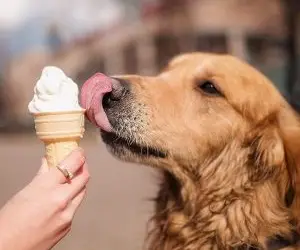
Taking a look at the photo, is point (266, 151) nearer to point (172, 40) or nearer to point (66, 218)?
point (66, 218)

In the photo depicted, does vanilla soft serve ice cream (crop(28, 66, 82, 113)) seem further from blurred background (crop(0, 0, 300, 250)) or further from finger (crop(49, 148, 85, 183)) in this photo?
blurred background (crop(0, 0, 300, 250))

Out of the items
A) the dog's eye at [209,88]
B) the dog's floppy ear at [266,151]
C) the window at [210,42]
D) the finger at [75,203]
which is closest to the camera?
the finger at [75,203]

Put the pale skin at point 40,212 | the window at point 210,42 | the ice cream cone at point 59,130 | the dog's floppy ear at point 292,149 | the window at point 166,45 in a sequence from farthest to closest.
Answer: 1. the window at point 166,45
2. the window at point 210,42
3. the dog's floppy ear at point 292,149
4. the ice cream cone at point 59,130
5. the pale skin at point 40,212

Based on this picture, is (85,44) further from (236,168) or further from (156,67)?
(236,168)

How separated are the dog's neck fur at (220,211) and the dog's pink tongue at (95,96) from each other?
0.53 m

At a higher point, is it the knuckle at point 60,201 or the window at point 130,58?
the knuckle at point 60,201

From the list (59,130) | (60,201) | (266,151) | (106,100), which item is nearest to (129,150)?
(106,100)

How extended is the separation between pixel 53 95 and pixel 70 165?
11.6 inches

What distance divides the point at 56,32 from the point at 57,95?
9.63m

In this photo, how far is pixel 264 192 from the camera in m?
2.94

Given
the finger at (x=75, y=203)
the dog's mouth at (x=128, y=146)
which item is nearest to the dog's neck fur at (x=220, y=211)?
the dog's mouth at (x=128, y=146)

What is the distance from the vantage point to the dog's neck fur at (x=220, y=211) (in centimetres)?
289

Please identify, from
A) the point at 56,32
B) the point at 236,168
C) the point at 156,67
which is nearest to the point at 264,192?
the point at 236,168

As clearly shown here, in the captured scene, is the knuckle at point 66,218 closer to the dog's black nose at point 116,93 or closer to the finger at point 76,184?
the finger at point 76,184
